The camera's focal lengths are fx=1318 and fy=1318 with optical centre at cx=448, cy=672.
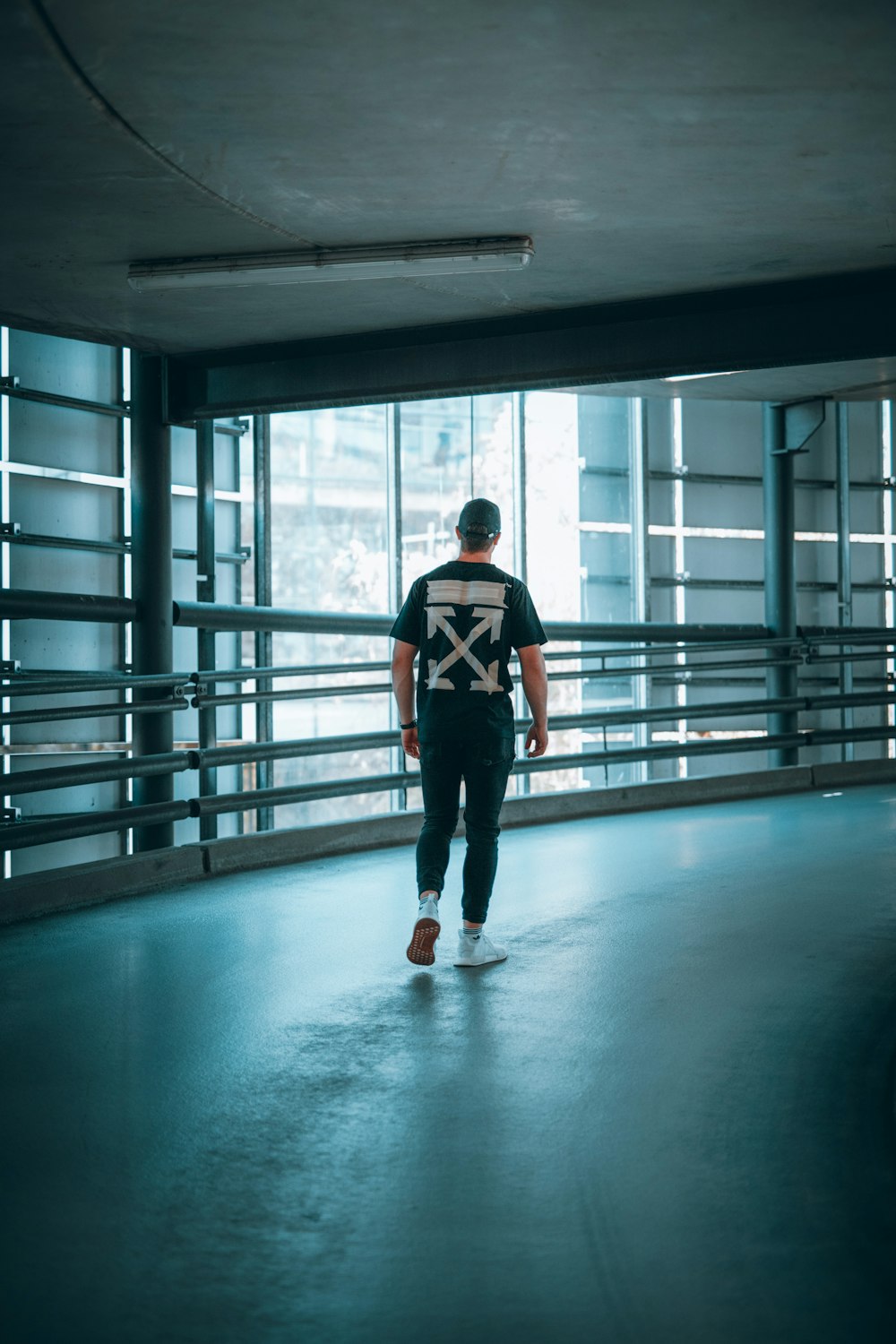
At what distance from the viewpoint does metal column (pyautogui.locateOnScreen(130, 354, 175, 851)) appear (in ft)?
24.1

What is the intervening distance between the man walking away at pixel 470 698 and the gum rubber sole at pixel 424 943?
4 cm

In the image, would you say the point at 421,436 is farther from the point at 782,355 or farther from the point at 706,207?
the point at 706,207

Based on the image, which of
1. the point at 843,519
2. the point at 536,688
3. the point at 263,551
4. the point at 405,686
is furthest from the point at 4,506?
the point at 843,519

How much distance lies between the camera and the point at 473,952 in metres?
5.30

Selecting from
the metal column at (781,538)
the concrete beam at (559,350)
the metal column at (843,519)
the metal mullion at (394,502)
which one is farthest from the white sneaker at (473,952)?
the metal column at (843,519)

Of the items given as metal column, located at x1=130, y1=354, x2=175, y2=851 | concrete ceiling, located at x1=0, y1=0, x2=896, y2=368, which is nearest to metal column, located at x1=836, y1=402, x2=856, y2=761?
concrete ceiling, located at x1=0, y1=0, x2=896, y2=368

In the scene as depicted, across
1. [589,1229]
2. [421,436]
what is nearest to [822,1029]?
[589,1229]

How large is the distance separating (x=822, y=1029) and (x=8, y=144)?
4040 millimetres

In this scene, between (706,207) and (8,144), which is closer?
(8,144)

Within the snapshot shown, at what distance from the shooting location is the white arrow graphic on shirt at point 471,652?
17.3 ft

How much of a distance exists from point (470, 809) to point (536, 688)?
22.5 inches

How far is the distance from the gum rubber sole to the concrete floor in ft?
0.34

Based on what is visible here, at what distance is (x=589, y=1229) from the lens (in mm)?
2895

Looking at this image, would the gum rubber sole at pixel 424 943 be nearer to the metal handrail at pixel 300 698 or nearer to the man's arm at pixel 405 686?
the man's arm at pixel 405 686
